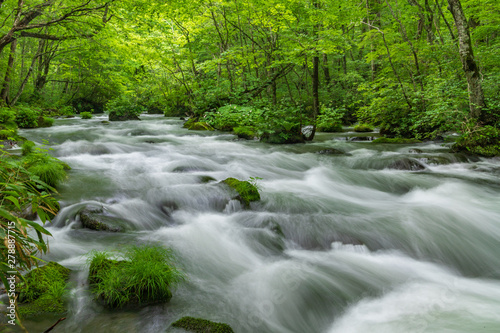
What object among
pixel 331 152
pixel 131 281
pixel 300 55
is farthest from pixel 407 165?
pixel 131 281

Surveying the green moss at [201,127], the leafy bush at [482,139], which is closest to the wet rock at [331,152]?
the leafy bush at [482,139]

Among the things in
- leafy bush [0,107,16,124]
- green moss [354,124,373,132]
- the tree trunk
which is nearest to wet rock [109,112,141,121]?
leafy bush [0,107,16,124]

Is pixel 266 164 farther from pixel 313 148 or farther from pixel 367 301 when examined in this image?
pixel 367 301

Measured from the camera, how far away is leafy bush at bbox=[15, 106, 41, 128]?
11.8 metres

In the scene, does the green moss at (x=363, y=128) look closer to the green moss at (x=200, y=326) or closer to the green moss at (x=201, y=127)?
the green moss at (x=201, y=127)

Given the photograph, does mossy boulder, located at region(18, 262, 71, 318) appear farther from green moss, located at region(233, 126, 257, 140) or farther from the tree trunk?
the tree trunk

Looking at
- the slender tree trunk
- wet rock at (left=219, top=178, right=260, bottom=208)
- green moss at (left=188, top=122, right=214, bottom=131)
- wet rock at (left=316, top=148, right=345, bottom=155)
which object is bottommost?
wet rock at (left=219, top=178, right=260, bottom=208)

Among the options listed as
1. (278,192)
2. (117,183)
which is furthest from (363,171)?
(117,183)

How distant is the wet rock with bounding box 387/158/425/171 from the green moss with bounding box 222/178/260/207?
4315 millimetres

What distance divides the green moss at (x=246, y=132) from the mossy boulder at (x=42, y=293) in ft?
30.3

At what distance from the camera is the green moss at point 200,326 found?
7.49 feet

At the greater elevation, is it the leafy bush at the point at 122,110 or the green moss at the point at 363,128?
the leafy bush at the point at 122,110

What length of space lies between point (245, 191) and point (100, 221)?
2.22 meters

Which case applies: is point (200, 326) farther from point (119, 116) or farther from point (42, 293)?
point (119, 116)
